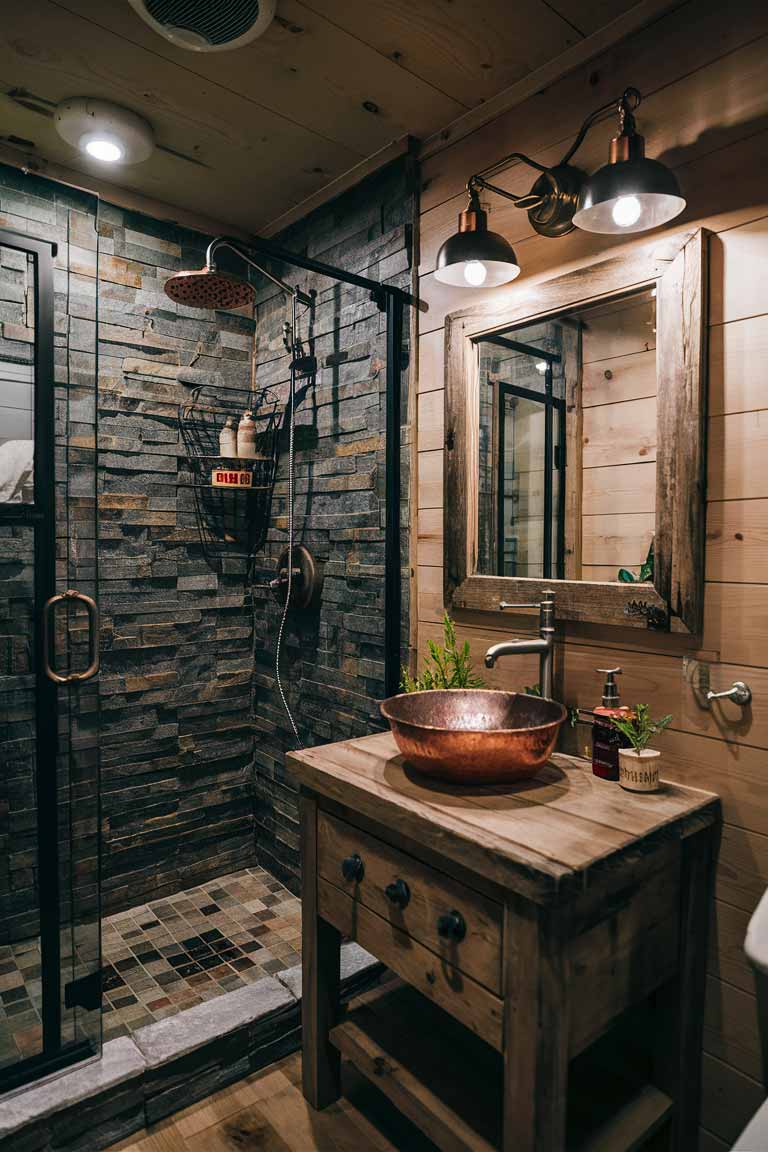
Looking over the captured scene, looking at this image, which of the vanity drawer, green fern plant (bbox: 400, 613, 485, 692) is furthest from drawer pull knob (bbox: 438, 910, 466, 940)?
green fern plant (bbox: 400, 613, 485, 692)

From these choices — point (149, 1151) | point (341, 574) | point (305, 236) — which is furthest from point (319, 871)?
point (305, 236)

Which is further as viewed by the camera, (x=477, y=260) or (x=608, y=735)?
(x=477, y=260)

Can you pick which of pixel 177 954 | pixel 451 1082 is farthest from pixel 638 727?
pixel 177 954

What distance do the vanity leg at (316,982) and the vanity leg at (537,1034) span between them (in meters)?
0.58

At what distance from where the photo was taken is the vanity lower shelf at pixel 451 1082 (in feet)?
4.08

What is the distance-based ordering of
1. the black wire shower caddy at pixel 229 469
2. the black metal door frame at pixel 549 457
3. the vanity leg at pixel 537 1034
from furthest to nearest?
the black wire shower caddy at pixel 229 469
the black metal door frame at pixel 549 457
the vanity leg at pixel 537 1034

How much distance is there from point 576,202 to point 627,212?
0.90 ft

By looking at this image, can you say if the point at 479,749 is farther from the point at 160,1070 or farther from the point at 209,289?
the point at 209,289

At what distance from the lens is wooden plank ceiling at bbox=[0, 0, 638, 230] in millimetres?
1534

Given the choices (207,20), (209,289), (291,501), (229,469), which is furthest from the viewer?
(229,469)

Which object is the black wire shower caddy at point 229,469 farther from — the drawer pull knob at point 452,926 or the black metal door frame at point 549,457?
the drawer pull knob at point 452,926

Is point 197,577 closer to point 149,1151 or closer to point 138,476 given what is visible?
point 138,476

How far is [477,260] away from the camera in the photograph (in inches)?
61.8

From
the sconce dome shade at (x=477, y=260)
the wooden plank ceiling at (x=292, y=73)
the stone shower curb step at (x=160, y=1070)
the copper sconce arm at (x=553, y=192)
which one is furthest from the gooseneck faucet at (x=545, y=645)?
the wooden plank ceiling at (x=292, y=73)
